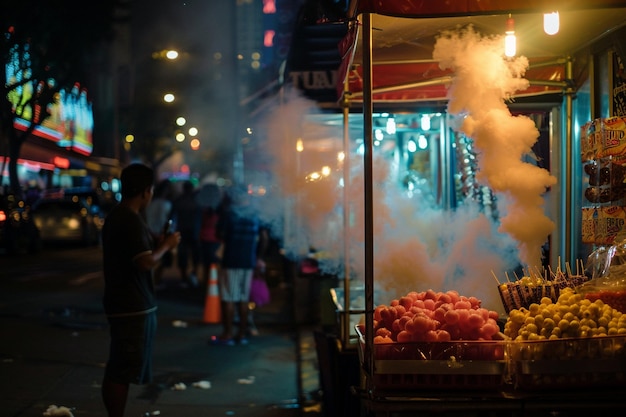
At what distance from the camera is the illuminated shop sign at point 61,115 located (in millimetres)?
17312

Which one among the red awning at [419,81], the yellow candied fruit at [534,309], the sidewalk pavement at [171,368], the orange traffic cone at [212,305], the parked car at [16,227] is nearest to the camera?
the yellow candied fruit at [534,309]

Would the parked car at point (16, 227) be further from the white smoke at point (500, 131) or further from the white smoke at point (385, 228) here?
the white smoke at point (500, 131)

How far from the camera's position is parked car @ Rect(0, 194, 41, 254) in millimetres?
21547

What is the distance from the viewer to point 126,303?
5.03 m

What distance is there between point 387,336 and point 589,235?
189 cm

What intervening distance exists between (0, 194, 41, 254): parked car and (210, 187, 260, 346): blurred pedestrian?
1409cm

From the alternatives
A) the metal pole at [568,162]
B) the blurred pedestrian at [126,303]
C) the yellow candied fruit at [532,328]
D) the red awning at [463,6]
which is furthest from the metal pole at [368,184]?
the metal pole at [568,162]

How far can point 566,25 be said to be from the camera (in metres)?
4.60

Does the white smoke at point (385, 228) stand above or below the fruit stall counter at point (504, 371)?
above

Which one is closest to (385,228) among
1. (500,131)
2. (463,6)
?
(500,131)

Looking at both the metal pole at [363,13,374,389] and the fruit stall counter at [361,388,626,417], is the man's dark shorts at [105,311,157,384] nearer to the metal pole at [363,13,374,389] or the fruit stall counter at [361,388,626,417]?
the metal pole at [363,13,374,389]

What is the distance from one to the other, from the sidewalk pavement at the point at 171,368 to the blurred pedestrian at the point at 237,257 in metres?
0.51

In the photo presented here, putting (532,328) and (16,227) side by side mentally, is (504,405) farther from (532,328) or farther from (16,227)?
(16,227)

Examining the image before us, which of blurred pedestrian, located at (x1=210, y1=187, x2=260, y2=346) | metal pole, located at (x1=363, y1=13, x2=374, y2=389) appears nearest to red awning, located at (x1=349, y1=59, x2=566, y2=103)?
metal pole, located at (x1=363, y1=13, x2=374, y2=389)
